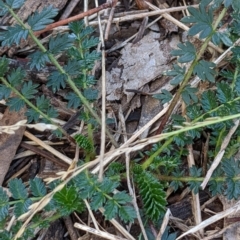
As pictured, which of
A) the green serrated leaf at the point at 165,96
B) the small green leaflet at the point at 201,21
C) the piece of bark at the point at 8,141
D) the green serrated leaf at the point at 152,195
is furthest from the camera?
the piece of bark at the point at 8,141

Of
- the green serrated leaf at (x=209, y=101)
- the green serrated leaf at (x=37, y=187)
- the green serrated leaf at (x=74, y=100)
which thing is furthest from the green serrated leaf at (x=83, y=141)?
the green serrated leaf at (x=209, y=101)

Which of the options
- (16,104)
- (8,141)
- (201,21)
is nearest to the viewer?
(201,21)

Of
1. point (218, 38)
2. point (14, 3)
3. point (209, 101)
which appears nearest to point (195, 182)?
point (209, 101)

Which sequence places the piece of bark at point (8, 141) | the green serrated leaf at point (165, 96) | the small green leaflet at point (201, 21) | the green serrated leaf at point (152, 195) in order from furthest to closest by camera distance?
the piece of bark at point (8, 141), the green serrated leaf at point (165, 96), the green serrated leaf at point (152, 195), the small green leaflet at point (201, 21)

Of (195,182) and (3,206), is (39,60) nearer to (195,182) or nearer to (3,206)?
(3,206)

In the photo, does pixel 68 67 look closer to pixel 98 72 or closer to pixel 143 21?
pixel 98 72

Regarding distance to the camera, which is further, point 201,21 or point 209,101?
point 209,101

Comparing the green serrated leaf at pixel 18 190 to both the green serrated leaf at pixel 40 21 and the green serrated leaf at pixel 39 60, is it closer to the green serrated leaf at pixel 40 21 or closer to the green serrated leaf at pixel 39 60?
the green serrated leaf at pixel 39 60

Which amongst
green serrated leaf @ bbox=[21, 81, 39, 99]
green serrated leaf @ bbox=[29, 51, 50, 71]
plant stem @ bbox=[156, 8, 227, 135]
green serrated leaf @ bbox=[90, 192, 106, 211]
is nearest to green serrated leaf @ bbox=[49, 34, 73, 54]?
green serrated leaf @ bbox=[29, 51, 50, 71]

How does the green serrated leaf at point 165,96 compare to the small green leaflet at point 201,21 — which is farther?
the green serrated leaf at point 165,96

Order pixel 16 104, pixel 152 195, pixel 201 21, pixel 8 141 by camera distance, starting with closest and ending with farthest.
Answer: pixel 201 21 → pixel 152 195 → pixel 16 104 → pixel 8 141

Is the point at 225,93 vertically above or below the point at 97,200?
above
